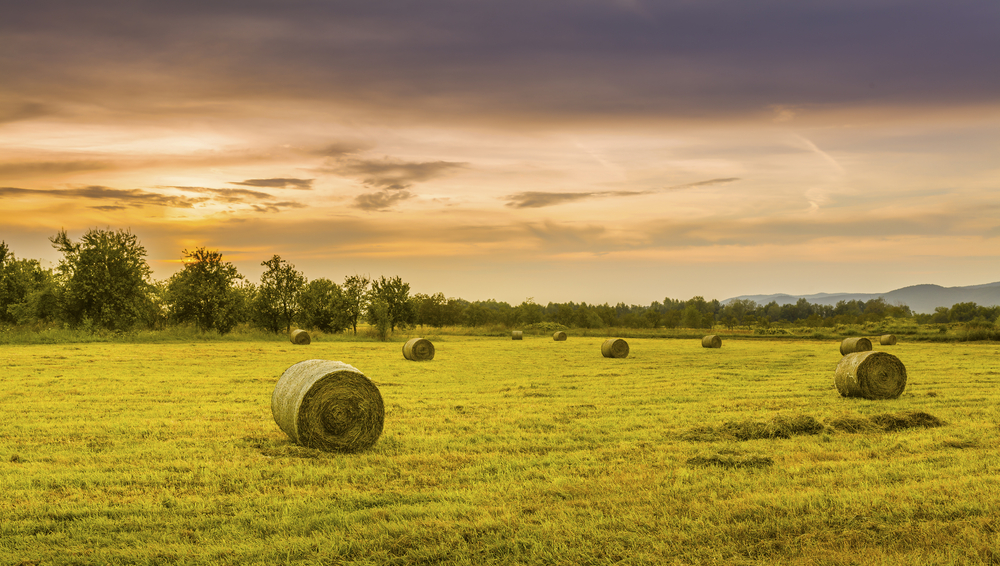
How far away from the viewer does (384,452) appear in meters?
10.9

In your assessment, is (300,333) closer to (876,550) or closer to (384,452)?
(384,452)

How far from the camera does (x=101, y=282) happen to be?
47.7m

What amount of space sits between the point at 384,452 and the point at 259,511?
3.52 meters

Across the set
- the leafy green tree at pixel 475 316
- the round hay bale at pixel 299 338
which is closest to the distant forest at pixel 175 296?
the round hay bale at pixel 299 338

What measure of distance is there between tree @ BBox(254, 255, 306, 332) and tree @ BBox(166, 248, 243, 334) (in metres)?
5.32

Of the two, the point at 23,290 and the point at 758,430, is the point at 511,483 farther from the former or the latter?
the point at 23,290

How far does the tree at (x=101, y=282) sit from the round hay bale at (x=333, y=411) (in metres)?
43.5

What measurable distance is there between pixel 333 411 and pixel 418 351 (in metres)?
21.5

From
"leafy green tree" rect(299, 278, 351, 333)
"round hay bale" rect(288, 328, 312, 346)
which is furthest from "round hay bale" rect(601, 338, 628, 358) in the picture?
"leafy green tree" rect(299, 278, 351, 333)

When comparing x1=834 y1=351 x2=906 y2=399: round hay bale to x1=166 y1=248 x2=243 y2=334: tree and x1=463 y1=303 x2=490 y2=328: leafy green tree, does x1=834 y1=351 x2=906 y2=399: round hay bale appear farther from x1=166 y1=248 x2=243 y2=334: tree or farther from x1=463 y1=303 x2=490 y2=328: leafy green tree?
x1=463 y1=303 x2=490 y2=328: leafy green tree

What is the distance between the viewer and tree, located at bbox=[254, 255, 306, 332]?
61.8 m

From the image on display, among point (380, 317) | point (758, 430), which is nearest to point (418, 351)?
point (758, 430)

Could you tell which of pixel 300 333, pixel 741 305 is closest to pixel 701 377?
pixel 300 333

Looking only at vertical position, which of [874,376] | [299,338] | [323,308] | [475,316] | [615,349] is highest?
[323,308]
